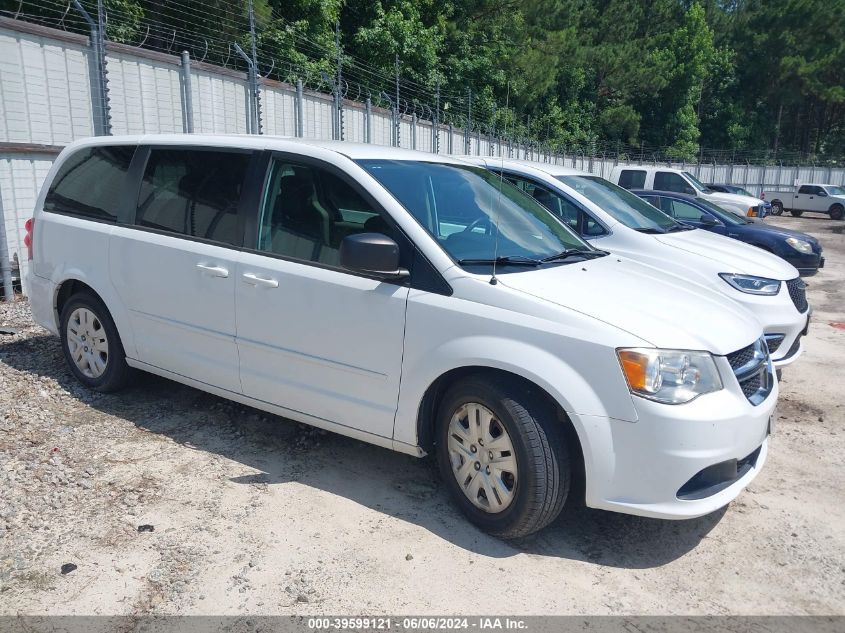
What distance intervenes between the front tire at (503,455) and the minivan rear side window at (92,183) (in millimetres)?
2842

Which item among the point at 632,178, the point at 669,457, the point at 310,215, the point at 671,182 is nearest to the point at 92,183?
the point at 310,215

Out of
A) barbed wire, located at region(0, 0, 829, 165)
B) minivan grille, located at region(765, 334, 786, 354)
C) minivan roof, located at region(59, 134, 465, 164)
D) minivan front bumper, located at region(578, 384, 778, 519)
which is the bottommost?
minivan grille, located at region(765, 334, 786, 354)

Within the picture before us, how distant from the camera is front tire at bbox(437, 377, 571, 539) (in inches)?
126

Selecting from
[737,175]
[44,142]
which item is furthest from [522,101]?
[44,142]

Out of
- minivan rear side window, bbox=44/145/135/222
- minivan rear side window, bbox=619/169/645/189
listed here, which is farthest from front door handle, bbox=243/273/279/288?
minivan rear side window, bbox=619/169/645/189

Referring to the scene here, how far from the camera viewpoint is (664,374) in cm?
309

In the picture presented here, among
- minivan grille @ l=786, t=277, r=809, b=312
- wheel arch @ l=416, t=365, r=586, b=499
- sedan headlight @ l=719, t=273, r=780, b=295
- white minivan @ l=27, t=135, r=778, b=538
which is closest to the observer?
white minivan @ l=27, t=135, r=778, b=538

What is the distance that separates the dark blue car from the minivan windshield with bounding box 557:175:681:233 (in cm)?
317

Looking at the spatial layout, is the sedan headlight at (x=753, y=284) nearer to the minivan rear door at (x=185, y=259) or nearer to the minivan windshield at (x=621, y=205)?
the minivan windshield at (x=621, y=205)

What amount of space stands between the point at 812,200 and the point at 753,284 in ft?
96.3

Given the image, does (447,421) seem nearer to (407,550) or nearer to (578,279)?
(407,550)

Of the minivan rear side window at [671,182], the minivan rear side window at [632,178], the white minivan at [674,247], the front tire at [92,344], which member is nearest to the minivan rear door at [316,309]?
the front tire at [92,344]

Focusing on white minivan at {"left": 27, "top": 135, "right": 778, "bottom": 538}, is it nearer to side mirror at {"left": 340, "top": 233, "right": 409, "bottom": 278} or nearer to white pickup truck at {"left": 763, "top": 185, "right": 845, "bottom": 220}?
side mirror at {"left": 340, "top": 233, "right": 409, "bottom": 278}

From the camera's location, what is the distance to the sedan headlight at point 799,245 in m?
11.0
